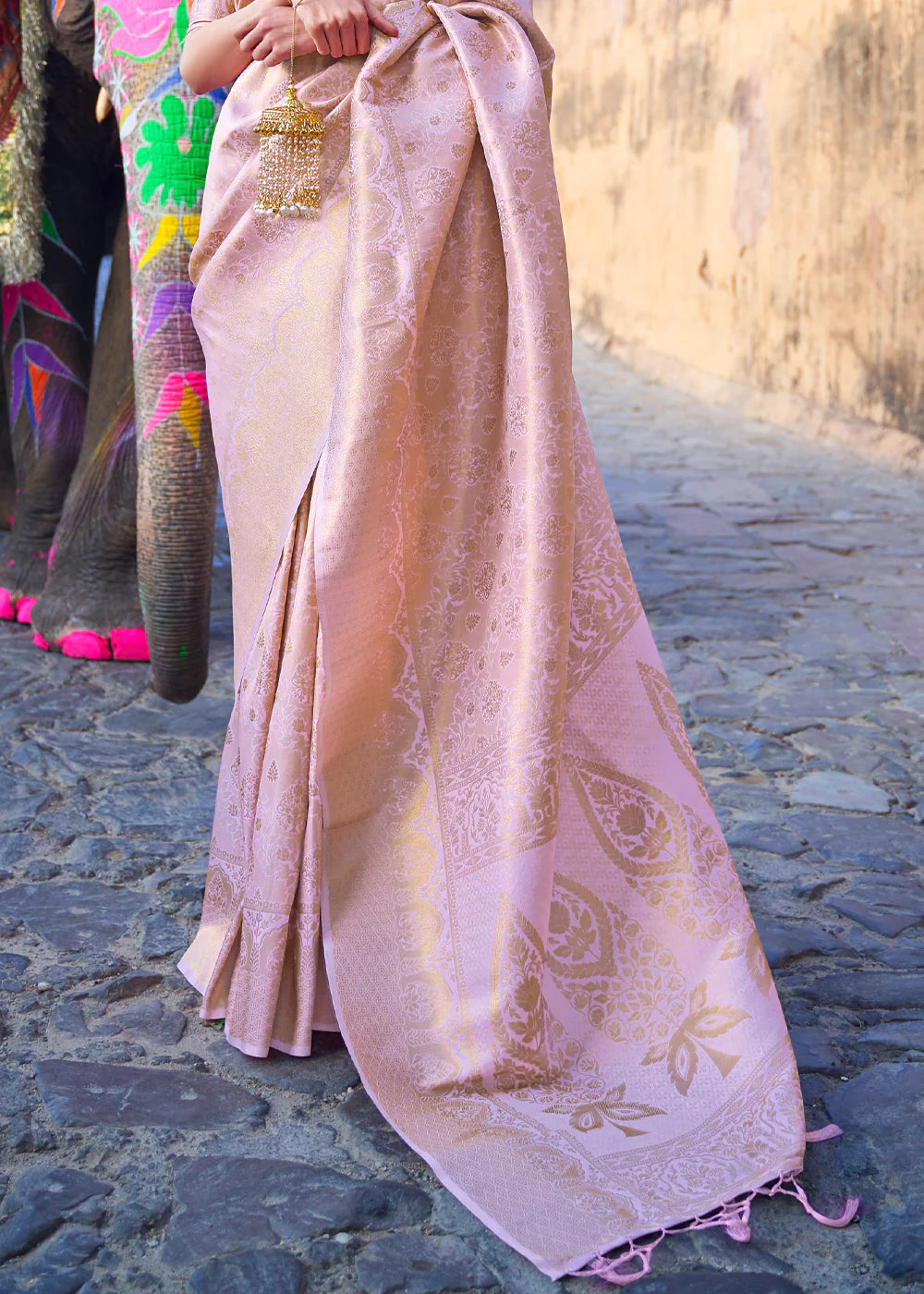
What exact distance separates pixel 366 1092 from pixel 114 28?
1.76 meters

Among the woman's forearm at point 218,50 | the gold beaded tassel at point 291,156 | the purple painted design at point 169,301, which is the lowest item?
the purple painted design at point 169,301

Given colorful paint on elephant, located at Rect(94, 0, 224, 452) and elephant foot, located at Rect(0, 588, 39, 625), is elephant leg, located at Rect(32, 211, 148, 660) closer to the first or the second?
elephant foot, located at Rect(0, 588, 39, 625)

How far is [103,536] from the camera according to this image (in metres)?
4.02

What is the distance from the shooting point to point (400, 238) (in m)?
1.93

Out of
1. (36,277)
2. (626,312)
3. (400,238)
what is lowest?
(626,312)

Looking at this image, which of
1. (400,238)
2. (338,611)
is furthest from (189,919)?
(400,238)

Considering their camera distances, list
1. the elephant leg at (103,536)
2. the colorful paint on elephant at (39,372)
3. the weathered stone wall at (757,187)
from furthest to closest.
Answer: the weathered stone wall at (757,187) < the colorful paint on elephant at (39,372) < the elephant leg at (103,536)

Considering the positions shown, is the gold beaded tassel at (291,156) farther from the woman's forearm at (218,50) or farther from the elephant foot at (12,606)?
the elephant foot at (12,606)

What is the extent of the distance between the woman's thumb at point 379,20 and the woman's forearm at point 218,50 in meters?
0.11

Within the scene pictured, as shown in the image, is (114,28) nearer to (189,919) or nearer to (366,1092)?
(189,919)

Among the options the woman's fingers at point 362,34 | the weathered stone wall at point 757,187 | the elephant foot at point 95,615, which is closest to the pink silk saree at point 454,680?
the woman's fingers at point 362,34

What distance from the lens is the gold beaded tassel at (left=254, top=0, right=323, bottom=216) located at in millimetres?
1990

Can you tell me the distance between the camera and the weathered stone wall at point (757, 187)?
7.39 m

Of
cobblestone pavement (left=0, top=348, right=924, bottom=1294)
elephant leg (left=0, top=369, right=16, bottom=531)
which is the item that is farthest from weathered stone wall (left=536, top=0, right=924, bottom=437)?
elephant leg (left=0, top=369, right=16, bottom=531)
